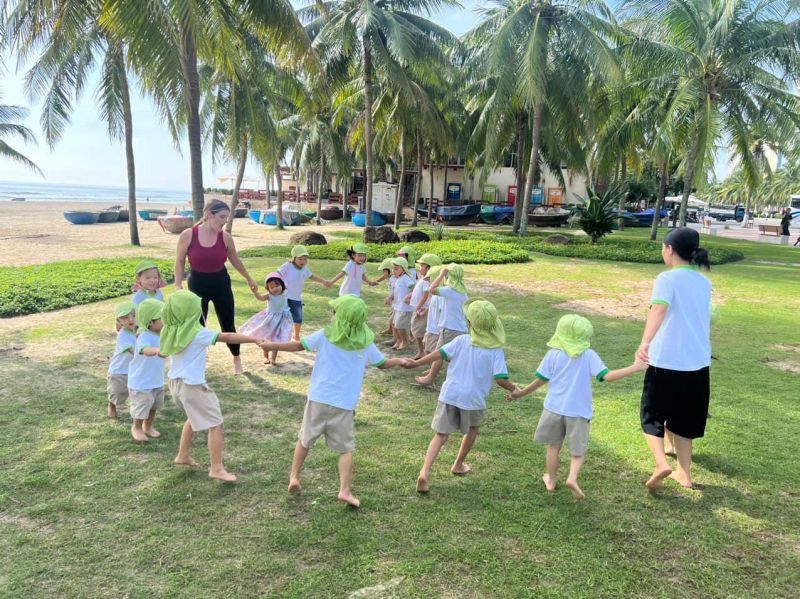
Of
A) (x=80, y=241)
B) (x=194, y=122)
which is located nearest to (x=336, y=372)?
(x=194, y=122)

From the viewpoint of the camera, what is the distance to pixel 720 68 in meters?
17.1

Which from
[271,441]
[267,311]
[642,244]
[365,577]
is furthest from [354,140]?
[365,577]

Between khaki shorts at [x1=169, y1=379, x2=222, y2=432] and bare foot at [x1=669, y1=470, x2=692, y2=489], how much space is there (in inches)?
121

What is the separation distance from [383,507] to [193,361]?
59.3 inches

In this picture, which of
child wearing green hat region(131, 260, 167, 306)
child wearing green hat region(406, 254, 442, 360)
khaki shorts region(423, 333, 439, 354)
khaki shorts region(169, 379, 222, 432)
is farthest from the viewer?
child wearing green hat region(406, 254, 442, 360)

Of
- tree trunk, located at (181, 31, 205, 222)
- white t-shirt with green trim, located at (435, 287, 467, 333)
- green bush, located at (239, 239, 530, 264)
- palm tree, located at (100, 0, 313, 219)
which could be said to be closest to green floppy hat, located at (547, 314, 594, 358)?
white t-shirt with green trim, located at (435, 287, 467, 333)

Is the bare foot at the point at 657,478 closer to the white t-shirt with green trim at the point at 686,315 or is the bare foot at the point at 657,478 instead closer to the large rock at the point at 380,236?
the white t-shirt with green trim at the point at 686,315

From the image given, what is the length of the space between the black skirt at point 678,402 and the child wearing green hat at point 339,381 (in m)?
1.88

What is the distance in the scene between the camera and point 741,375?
6160mm

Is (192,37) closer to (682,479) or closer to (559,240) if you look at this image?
(682,479)

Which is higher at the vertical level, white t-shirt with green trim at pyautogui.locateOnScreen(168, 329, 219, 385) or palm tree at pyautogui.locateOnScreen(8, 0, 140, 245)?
palm tree at pyautogui.locateOnScreen(8, 0, 140, 245)

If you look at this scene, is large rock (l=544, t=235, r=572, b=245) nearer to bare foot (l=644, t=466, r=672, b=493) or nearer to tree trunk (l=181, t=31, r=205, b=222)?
tree trunk (l=181, t=31, r=205, b=222)

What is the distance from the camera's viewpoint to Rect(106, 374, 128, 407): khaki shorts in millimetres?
4504

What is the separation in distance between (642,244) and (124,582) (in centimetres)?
1903
